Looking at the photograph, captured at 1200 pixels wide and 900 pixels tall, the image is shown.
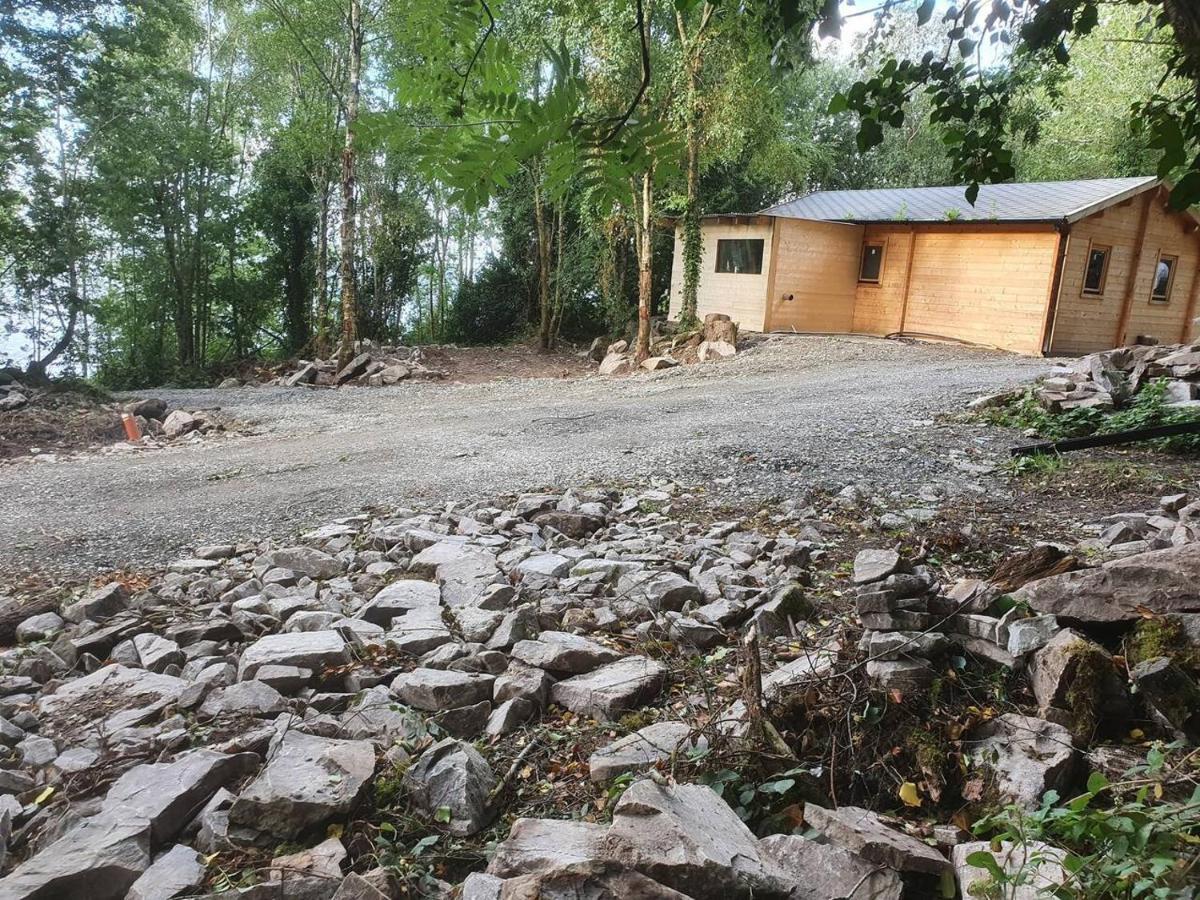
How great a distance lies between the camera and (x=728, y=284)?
19391 millimetres

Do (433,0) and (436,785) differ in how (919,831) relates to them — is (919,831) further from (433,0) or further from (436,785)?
(433,0)

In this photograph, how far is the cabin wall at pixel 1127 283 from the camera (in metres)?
16.1

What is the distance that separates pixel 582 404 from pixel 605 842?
9.44m

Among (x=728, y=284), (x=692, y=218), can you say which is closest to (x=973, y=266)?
(x=728, y=284)

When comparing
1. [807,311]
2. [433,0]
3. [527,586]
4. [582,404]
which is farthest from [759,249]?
[433,0]

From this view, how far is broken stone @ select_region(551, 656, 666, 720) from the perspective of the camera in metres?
2.75

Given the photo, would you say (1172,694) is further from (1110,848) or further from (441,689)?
(441,689)

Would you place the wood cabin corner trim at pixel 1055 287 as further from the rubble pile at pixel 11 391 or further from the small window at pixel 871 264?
the rubble pile at pixel 11 391

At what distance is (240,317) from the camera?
907 inches

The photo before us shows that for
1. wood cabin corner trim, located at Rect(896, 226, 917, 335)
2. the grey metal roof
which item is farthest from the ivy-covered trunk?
wood cabin corner trim, located at Rect(896, 226, 917, 335)

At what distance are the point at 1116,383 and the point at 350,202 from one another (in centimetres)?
1369

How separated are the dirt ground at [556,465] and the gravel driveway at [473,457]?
3cm

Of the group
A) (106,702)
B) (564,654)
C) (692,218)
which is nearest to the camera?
(106,702)

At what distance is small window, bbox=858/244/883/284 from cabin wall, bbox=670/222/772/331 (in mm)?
2846
